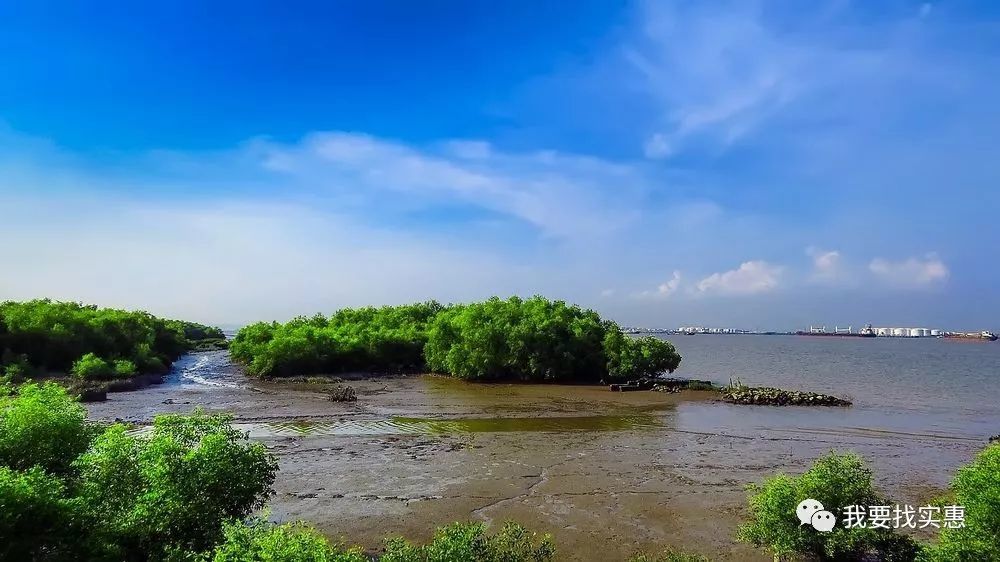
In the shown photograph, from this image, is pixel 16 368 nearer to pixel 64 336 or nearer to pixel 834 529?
pixel 64 336

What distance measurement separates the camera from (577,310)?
6016cm

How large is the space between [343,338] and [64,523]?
56978mm

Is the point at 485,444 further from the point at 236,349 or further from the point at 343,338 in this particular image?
the point at 236,349

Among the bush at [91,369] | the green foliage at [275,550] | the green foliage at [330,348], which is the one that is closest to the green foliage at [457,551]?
the green foliage at [275,550]

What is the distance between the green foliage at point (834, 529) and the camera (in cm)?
1055

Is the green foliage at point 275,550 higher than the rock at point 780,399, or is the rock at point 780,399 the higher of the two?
the green foliage at point 275,550

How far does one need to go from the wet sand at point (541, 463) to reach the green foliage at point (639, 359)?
1077 centimetres

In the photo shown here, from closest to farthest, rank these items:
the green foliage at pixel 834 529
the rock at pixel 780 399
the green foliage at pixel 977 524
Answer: the green foliage at pixel 977 524 → the green foliage at pixel 834 529 → the rock at pixel 780 399

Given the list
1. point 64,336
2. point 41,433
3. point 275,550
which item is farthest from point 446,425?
point 64,336

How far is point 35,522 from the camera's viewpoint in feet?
25.1

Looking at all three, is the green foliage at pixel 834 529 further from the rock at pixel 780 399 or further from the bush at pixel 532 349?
the bush at pixel 532 349

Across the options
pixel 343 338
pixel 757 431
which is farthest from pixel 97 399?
pixel 757 431

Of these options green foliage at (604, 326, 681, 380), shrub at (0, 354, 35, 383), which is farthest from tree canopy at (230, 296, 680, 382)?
shrub at (0, 354, 35, 383)

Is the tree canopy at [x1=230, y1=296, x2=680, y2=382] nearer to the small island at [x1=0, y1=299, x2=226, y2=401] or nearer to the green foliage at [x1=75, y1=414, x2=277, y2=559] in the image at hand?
the small island at [x1=0, y1=299, x2=226, y2=401]
